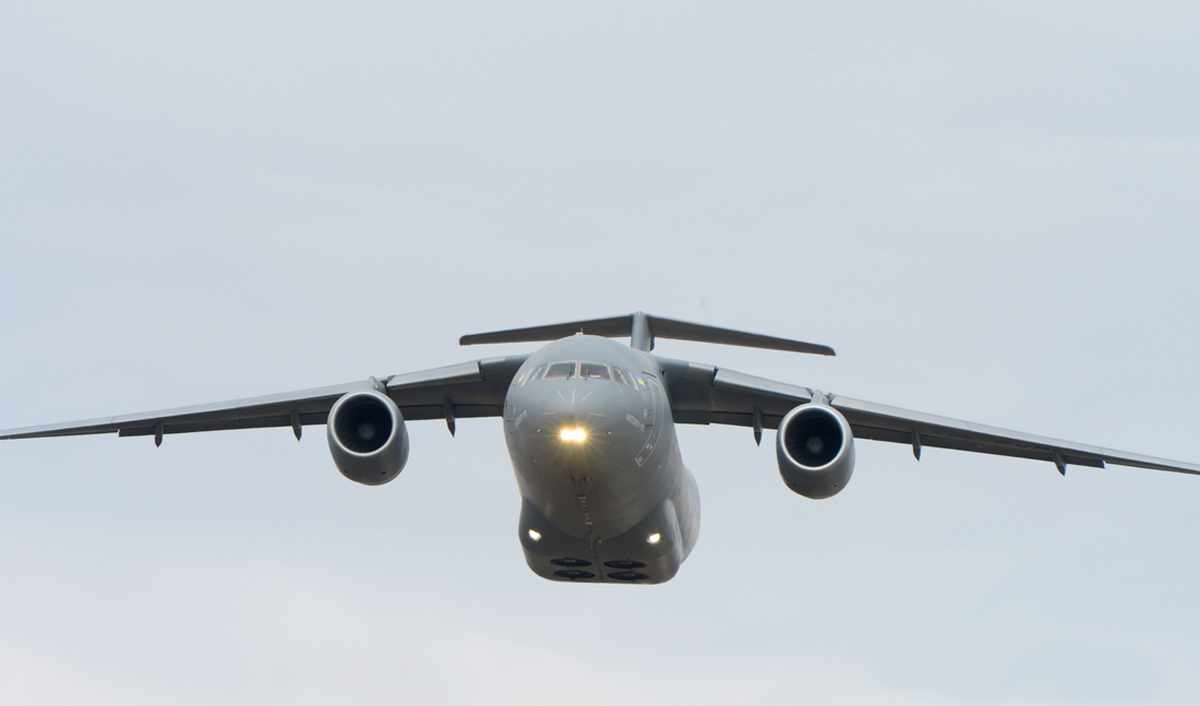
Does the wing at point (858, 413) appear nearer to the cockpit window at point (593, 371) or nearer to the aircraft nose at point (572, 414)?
the cockpit window at point (593, 371)

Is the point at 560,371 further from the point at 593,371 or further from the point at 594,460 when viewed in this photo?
the point at 594,460

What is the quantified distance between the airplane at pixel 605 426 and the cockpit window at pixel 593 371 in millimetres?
15

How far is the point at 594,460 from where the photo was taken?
1484 cm

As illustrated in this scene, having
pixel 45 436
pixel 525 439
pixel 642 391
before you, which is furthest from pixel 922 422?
pixel 45 436

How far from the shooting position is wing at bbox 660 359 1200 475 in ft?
57.9

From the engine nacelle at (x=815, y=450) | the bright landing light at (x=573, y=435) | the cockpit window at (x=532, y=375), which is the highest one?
the cockpit window at (x=532, y=375)

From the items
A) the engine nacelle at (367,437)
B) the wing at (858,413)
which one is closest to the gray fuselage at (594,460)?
the wing at (858,413)

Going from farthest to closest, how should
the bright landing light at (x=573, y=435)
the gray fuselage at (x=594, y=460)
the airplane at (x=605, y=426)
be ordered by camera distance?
the airplane at (x=605, y=426), the gray fuselage at (x=594, y=460), the bright landing light at (x=573, y=435)

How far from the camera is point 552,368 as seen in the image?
15.3 meters


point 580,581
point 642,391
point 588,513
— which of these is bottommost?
point 580,581

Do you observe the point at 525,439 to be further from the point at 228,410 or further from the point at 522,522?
the point at 228,410

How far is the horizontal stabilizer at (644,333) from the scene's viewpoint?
1834 cm

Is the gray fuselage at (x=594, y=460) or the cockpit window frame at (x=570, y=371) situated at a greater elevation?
the cockpit window frame at (x=570, y=371)

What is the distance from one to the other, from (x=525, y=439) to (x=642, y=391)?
1240 mm
